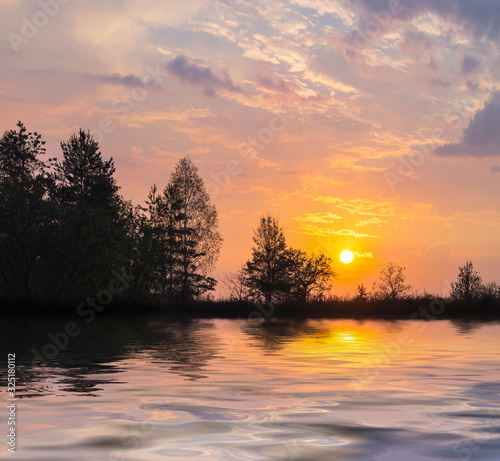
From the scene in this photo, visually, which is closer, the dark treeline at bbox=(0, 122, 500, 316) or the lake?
the lake

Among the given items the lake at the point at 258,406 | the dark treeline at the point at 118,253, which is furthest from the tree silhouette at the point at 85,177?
the lake at the point at 258,406

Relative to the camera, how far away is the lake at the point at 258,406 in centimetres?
723

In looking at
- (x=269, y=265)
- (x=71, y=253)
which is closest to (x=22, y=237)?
(x=71, y=253)

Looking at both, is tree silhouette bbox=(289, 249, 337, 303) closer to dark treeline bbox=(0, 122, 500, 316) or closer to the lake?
dark treeline bbox=(0, 122, 500, 316)

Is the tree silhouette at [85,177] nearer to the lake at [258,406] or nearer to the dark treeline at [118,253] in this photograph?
the dark treeline at [118,253]

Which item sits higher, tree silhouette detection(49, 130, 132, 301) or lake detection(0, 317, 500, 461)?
tree silhouette detection(49, 130, 132, 301)

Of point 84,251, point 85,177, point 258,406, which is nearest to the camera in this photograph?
point 258,406

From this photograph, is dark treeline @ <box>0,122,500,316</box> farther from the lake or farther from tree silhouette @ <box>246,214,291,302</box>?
the lake

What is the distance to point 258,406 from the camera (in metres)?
10.2

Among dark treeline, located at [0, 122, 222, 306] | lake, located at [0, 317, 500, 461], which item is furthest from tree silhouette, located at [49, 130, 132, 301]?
lake, located at [0, 317, 500, 461]

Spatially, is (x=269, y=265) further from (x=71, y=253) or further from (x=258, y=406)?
(x=258, y=406)

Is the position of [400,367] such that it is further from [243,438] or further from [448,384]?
[243,438]

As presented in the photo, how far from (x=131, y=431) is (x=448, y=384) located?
7358mm

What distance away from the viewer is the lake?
723cm
